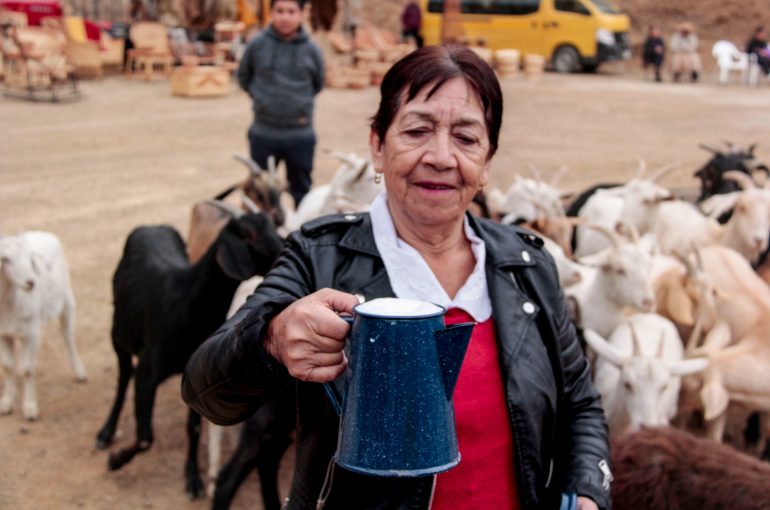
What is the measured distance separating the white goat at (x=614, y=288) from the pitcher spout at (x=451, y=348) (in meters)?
3.88

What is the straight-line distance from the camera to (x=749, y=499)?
9.71ft

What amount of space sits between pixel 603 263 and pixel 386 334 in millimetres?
4065

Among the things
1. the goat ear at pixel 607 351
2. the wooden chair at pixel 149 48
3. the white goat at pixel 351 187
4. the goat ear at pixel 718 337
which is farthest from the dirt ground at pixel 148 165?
the goat ear at pixel 718 337

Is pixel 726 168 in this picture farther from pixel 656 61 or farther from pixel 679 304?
pixel 656 61

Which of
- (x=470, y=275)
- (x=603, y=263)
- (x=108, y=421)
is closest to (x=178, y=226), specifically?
(x=108, y=421)

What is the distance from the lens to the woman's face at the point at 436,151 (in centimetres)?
179

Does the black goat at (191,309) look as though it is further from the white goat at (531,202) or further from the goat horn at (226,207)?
the white goat at (531,202)

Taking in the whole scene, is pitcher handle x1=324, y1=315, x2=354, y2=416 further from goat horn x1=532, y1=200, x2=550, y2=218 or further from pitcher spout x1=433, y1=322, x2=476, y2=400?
goat horn x1=532, y1=200, x2=550, y2=218

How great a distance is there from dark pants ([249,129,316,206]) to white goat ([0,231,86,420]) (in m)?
2.11

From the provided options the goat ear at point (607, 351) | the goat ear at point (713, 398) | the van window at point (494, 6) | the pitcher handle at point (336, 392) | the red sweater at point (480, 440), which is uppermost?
the van window at point (494, 6)

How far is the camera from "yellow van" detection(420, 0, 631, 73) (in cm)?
2483

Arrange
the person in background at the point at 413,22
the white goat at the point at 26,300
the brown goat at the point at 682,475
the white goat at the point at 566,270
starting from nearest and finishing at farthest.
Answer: the brown goat at the point at 682,475 < the white goat at the point at 26,300 < the white goat at the point at 566,270 < the person in background at the point at 413,22

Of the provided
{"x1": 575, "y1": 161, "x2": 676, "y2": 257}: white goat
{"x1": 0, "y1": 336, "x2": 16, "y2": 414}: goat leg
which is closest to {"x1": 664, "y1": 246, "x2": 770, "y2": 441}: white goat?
{"x1": 575, "y1": 161, "x2": 676, "y2": 257}: white goat

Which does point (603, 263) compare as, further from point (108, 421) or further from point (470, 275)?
point (470, 275)
